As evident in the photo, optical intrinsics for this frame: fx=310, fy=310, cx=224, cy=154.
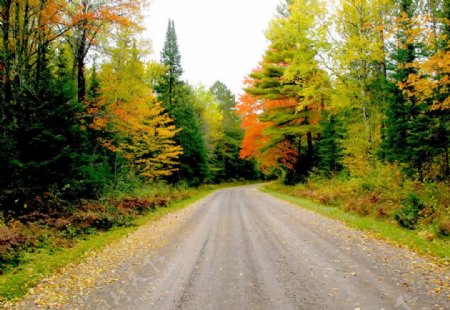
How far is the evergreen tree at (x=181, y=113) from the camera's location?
111 feet

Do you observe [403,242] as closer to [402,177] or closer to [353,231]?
[353,231]

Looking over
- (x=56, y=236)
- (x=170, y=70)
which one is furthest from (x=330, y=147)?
(x=56, y=236)

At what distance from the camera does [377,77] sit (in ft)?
63.1

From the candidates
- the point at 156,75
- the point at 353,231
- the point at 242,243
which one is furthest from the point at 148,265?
the point at 156,75

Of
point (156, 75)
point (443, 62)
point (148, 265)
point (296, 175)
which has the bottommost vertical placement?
point (148, 265)

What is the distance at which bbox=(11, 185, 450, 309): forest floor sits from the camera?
538 centimetres

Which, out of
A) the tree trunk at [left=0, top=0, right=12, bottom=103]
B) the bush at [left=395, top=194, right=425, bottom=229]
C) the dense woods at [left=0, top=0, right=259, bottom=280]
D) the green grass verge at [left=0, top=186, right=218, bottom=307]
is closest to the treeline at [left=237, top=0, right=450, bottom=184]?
the bush at [left=395, top=194, right=425, bottom=229]

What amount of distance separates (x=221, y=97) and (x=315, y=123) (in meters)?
44.1

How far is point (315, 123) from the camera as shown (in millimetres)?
27781

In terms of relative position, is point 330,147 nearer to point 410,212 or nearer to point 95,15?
point 410,212

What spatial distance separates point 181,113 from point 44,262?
26187 millimetres

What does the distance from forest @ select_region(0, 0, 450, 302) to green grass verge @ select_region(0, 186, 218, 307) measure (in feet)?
1.41

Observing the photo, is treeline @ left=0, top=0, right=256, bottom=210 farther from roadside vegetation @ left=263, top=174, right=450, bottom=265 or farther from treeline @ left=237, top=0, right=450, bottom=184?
roadside vegetation @ left=263, top=174, right=450, bottom=265

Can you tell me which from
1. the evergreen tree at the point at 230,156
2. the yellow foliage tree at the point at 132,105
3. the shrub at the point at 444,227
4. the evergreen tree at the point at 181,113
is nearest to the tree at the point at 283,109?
the evergreen tree at the point at 181,113
